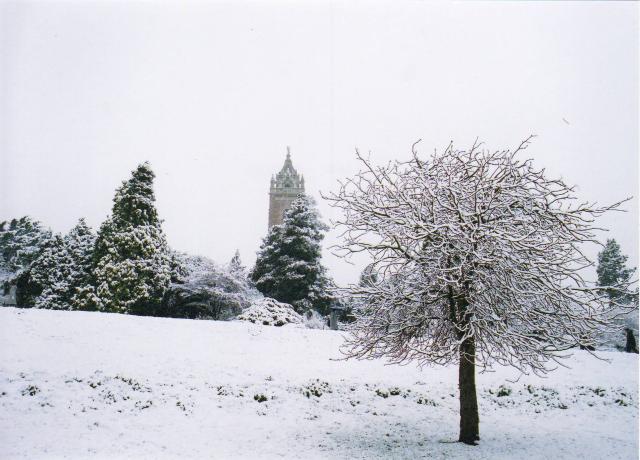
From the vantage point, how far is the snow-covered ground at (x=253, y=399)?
8.95 meters

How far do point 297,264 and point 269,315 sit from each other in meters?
10.8

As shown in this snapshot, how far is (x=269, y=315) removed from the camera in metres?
18.7

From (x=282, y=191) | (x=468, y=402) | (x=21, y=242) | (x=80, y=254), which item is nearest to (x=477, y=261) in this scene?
(x=468, y=402)

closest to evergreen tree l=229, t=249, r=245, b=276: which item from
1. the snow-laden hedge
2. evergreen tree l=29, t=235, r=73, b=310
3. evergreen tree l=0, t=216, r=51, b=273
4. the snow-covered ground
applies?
the snow-laden hedge

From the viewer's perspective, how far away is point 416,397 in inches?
493

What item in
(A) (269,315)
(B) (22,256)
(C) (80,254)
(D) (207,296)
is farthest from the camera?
(B) (22,256)

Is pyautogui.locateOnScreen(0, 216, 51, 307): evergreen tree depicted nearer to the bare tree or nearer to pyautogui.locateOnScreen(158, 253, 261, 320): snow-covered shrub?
pyautogui.locateOnScreen(158, 253, 261, 320): snow-covered shrub

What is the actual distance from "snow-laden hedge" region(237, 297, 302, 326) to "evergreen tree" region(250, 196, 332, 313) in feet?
30.4

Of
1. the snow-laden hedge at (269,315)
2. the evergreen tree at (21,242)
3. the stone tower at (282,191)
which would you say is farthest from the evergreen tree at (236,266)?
the stone tower at (282,191)

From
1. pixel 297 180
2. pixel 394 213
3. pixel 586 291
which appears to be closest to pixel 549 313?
pixel 586 291

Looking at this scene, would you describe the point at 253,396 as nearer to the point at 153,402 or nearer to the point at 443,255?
the point at 153,402

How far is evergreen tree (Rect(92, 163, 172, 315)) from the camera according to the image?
2261 centimetres

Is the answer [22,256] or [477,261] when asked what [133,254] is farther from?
[22,256]

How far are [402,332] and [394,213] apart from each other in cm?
249
